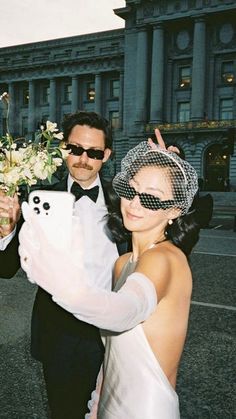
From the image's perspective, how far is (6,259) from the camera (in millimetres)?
2502

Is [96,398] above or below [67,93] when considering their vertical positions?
below

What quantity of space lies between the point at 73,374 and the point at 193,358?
234 centimetres

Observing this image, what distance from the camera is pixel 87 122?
3.10 meters

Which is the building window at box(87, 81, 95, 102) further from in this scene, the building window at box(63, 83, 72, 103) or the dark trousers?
the dark trousers

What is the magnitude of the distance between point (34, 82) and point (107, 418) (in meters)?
59.2

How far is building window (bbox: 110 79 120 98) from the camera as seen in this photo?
50531 millimetres

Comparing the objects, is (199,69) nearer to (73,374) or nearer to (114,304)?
(73,374)

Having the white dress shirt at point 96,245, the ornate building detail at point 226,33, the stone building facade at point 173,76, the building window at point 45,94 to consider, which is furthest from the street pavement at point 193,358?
the building window at point 45,94

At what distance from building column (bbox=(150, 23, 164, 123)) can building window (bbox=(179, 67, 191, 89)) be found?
7.80 feet

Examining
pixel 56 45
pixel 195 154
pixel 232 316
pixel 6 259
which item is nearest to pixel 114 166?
pixel 195 154

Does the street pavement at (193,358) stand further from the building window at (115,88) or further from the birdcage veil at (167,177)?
the building window at (115,88)

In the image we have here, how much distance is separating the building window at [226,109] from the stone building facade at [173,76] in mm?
106

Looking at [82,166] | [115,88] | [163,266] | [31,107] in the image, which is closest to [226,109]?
[115,88]

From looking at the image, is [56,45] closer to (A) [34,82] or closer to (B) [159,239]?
(A) [34,82]
